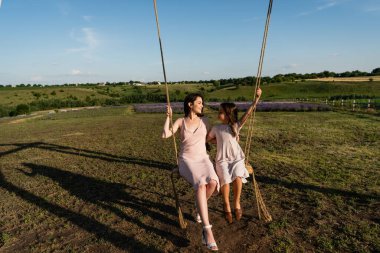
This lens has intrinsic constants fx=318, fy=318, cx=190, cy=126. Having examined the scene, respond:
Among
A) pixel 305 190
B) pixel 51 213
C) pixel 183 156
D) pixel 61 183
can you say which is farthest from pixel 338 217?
pixel 61 183

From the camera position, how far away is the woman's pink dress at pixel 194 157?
4707 mm

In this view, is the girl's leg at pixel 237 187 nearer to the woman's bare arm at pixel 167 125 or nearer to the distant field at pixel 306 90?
the woman's bare arm at pixel 167 125

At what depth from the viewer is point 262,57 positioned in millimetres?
4945

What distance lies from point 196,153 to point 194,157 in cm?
7

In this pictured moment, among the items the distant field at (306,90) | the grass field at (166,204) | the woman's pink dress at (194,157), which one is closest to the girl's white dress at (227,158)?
the woman's pink dress at (194,157)

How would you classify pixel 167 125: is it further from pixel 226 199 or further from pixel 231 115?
pixel 226 199

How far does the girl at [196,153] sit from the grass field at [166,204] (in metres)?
0.76

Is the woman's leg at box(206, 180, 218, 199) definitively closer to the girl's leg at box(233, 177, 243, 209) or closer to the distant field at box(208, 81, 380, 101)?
the girl's leg at box(233, 177, 243, 209)

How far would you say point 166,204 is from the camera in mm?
6113

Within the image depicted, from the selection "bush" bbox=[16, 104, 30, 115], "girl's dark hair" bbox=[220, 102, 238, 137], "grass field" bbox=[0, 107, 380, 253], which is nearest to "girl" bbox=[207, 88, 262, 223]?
"girl's dark hair" bbox=[220, 102, 238, 137]

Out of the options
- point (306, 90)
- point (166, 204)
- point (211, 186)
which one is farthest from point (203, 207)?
point (306, 90)

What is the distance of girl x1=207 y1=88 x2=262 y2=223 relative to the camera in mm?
4891

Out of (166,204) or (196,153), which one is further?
(166,204)

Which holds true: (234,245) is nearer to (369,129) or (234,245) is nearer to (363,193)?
(363,193)
